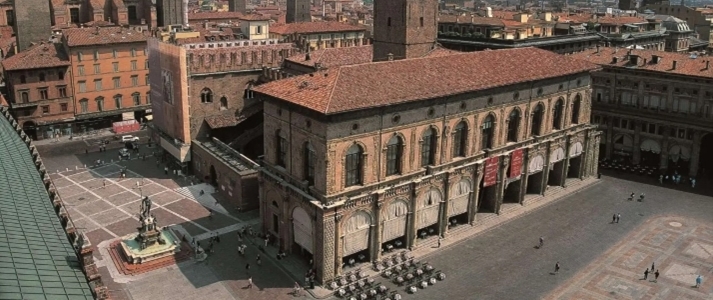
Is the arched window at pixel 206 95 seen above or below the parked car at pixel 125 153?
above

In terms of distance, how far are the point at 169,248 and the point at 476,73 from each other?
30.7 m

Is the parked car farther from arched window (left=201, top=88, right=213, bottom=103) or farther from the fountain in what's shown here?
the fountain

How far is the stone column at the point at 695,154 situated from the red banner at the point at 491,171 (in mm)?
28806

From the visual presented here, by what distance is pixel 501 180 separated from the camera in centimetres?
6053

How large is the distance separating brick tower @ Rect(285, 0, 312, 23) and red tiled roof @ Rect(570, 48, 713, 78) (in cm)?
8129

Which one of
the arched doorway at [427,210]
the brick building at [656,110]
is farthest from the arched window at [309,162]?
the brick building at [656,110]

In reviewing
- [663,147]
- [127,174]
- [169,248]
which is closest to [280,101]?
[169,248]

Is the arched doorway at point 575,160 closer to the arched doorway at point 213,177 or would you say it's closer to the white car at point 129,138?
the arched doorway at point 213,177

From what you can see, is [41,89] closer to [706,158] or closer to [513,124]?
[513,124]

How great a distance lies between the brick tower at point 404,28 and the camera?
66.5m

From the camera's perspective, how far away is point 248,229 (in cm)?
5700

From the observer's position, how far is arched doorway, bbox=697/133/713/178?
7542 centimetres

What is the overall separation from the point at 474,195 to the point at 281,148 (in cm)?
1861

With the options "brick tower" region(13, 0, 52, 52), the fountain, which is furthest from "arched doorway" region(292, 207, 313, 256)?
"brick tower" region(13, 0, 52, 52)
